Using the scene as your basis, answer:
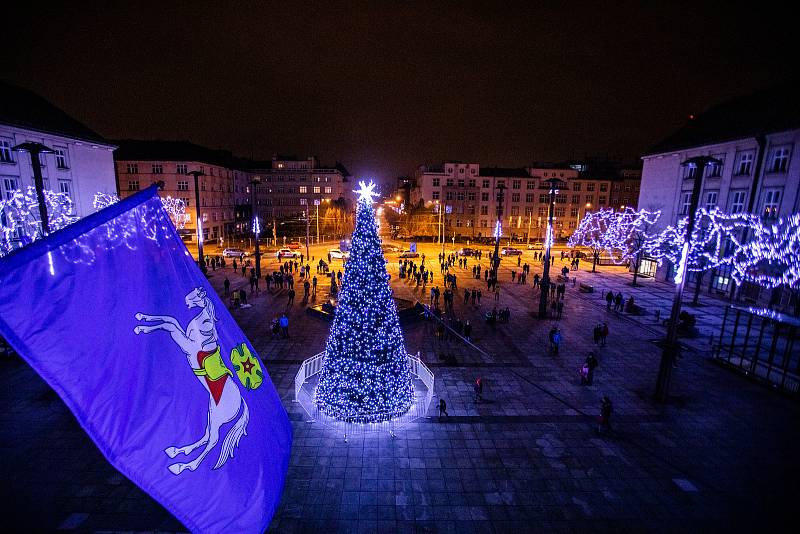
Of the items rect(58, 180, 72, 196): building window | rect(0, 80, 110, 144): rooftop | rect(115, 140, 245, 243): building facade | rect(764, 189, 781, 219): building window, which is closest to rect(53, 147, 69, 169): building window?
rect(58, 180, 72, 196): building window

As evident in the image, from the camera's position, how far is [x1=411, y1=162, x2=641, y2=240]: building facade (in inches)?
2916

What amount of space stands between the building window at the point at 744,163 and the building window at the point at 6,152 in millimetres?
54265

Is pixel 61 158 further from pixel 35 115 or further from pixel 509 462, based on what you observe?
pixel 509 462

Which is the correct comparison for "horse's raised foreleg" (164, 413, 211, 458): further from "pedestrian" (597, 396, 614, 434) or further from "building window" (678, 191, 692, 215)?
"building window" (678, 191, 692, 215)

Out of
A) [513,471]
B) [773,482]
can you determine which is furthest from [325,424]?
[773,482]

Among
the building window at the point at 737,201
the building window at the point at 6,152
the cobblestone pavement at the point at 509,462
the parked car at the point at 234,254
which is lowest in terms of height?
the cobblestone pavement at the point at 509,462

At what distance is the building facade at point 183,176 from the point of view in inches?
2233

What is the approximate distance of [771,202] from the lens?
27469 mm

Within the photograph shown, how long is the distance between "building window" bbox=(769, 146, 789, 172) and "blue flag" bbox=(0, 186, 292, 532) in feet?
122

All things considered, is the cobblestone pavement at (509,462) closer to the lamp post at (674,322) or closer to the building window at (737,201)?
the lamp post at (674,322)

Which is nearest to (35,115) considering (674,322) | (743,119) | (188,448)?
(188,448)

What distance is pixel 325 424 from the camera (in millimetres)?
12891

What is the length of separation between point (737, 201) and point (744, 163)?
295cm

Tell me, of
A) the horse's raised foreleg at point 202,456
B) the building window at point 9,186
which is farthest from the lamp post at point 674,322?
the building window at point 9,186
